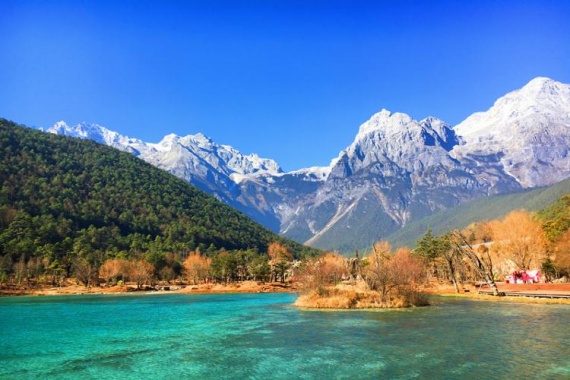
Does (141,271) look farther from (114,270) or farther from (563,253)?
(563,253)

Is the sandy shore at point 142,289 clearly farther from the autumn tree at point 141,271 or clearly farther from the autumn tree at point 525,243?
the autumn tree at point 525,243

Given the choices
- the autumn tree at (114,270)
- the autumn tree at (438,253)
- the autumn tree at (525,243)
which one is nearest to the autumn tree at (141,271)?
the autumn tree at (114,270)

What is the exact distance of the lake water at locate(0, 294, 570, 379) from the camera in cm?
2361

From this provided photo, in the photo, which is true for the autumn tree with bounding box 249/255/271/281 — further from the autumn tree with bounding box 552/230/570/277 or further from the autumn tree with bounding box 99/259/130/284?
the autumn tree with bounding box 552/230/570/277

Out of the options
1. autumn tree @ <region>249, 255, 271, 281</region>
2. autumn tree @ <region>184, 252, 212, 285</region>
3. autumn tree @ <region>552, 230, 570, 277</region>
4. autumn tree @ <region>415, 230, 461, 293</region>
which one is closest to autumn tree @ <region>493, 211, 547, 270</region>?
autumn tree @ <region>552, 230, 570, 277</region>

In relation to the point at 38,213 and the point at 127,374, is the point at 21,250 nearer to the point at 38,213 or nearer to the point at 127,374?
the point at 38,213

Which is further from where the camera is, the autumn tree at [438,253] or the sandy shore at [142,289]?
the autumn tree at [438,253]

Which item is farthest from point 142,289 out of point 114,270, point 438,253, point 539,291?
point 539,291

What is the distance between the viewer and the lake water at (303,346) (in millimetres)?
23609

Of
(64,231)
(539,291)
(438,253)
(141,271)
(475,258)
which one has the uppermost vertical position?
(64,231)

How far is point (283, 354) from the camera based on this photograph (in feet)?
93.5

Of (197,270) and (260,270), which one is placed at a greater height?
(197,270)

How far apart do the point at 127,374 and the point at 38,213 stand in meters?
159

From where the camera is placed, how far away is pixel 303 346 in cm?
3098
